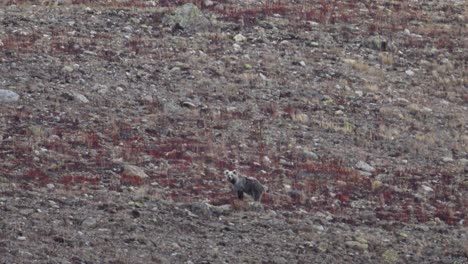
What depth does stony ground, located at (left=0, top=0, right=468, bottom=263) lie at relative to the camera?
12109 millimetres

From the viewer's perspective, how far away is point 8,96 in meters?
16.5

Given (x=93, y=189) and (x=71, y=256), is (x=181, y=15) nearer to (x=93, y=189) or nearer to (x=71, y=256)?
(x=93, y=189)

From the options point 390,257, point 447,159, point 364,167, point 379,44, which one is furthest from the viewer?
point 379,44

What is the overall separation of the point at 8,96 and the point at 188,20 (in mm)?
7245

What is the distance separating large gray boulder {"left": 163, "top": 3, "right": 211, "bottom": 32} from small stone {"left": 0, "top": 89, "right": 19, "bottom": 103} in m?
6.71

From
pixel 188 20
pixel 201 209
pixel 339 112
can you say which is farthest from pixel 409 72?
pixel 201 209

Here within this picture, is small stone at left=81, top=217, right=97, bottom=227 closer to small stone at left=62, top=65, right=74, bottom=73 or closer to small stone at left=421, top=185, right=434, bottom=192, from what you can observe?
small stone at left=421, top=185, right=434, bottom=192

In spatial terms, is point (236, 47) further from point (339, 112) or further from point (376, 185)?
point (376, 185)

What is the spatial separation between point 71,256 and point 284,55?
11.7m

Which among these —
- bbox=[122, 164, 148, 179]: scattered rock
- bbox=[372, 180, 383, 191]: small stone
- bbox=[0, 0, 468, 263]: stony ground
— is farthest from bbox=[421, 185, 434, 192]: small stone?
bbox=[122, 164, 148, 179]: scattered rock

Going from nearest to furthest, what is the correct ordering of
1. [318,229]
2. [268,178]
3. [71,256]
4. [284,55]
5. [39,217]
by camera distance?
[71,256] → [39,217] → [318,229] → [268,178] → [284,55]

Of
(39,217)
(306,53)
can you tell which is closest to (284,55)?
(306,53)

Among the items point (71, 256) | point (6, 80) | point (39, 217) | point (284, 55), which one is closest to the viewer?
point (71, 256)

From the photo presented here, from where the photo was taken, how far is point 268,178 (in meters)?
14.6
